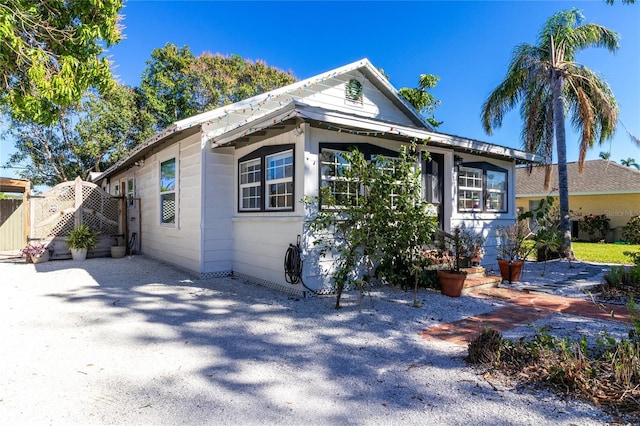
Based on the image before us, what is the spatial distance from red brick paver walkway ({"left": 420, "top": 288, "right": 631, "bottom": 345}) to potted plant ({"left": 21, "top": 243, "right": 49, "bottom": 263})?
10.7m

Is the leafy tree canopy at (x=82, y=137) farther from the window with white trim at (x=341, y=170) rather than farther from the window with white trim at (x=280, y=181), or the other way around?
the window with white trim at (x=341, y=170)

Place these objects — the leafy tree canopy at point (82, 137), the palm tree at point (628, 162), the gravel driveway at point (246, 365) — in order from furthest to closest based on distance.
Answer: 1. the palm tree at point (628, 162)
2. the leafy tree canopy at point (82, 137)
3. the gravel driveway at point (246, 365)

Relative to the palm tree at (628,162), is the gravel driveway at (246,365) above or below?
below

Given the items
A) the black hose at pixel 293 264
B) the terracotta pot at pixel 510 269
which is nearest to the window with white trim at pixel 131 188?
the black hose at pixel 293 264

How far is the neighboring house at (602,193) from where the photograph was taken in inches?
664

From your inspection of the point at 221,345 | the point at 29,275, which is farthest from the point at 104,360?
the point at 29,275

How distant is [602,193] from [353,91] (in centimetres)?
1596

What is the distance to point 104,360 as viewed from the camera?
3.22 m

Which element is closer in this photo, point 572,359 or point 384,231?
point 572,359

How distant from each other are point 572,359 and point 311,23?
12.9 m

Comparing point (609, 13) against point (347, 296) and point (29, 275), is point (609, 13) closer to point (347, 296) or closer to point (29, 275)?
point (347, 296)

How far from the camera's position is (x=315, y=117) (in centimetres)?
502

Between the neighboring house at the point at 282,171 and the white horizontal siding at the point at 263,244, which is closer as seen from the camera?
the neighboring house at the point at 282,171

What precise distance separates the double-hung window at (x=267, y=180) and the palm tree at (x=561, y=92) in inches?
367
